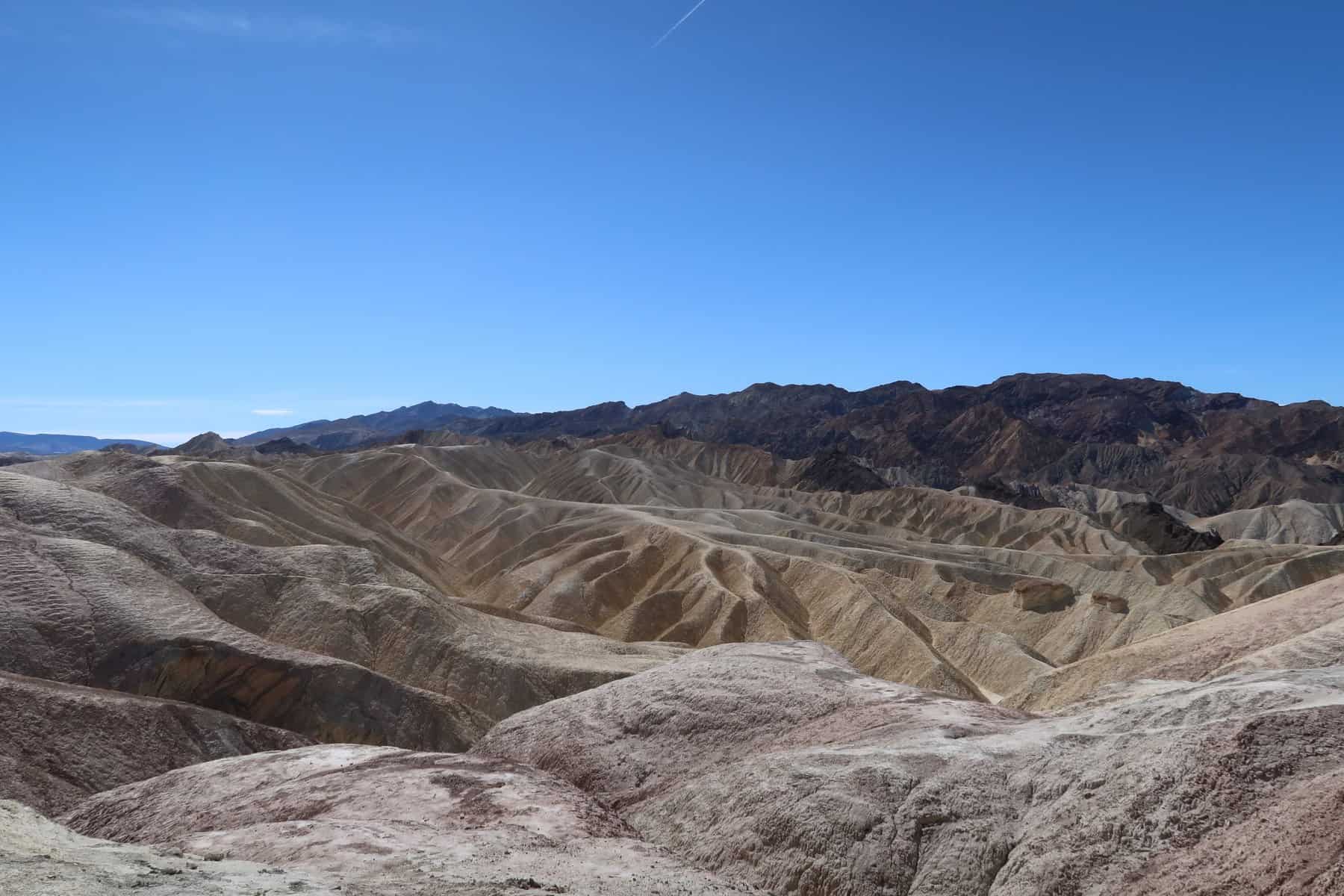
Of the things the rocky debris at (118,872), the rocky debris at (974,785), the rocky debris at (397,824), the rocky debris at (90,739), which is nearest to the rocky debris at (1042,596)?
the rocky debris at (974,785)

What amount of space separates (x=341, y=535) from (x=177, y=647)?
34815 millimetres

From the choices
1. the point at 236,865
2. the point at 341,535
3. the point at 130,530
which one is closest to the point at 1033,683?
the point at 236,865

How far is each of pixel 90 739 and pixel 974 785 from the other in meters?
18.8

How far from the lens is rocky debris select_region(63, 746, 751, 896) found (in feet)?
36.9

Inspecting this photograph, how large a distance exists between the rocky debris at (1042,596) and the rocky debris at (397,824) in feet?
169

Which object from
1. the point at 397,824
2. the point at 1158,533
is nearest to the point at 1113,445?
the point at 1158,533

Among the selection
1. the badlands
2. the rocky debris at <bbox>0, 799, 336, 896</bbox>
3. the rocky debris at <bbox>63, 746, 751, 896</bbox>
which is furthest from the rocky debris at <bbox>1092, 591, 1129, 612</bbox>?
the rocky debris at <bbox>0, 799, 336, 896</bbox>

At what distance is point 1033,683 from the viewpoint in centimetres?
3369

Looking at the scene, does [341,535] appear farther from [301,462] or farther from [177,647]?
[301,462]

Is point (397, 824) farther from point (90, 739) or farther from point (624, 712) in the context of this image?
point (90, 739)

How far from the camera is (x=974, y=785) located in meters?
12.0

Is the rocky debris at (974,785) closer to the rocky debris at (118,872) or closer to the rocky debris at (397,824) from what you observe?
the rocky debris at (397,824)

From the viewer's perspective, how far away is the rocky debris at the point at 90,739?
19469mm

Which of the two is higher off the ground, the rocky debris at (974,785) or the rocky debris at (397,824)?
the rocky debris at (974,785)
